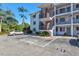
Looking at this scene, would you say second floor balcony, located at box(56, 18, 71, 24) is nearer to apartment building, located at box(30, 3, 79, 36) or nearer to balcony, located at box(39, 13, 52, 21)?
apartment building, located at box(30, 3, 79, 36)

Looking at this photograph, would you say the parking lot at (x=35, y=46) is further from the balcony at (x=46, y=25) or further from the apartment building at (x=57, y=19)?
the balcony at (x=46, y=25)

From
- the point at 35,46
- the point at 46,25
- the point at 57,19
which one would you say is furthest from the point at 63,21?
the point at 35,46

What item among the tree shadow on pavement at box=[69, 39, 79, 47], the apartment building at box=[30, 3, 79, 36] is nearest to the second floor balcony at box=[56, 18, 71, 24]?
the apartment building at box=[30, 3, 79, 36]

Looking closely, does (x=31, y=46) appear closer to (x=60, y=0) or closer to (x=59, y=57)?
(x=59, y=57)

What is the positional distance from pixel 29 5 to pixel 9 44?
2.17 m

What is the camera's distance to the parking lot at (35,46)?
712 centimetres

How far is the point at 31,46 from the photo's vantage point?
7.69 meters

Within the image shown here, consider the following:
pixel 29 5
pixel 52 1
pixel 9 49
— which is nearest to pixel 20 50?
pixel 9 49

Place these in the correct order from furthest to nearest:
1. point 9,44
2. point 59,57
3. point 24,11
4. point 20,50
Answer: point 24,11 < point 9,44 < point 20,50 < point 59,57

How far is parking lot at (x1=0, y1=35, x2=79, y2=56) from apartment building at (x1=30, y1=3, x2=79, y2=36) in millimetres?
1025

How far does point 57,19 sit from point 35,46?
3163mm

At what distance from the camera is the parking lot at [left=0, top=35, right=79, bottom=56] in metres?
7.12

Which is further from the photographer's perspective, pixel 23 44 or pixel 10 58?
pixel 23 44

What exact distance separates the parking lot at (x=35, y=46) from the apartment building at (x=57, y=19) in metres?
1.02
